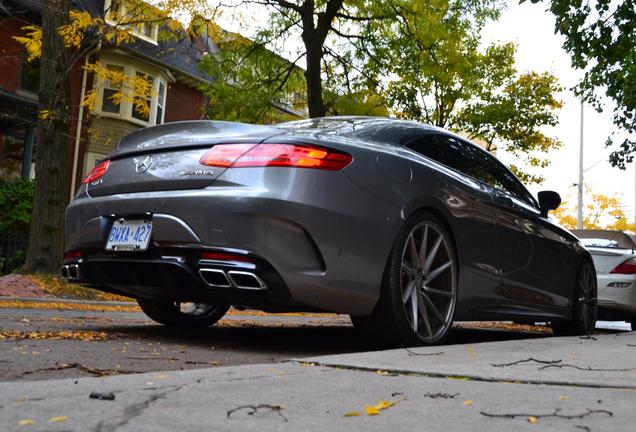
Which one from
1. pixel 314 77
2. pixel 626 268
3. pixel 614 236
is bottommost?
pixel 626 268

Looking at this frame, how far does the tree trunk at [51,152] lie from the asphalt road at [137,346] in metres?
5.71

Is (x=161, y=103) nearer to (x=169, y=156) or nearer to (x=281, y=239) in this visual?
(x=169, y=156)

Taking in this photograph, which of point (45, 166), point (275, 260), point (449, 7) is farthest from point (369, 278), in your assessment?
point (449, 7)

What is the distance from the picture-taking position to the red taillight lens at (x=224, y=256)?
3691 millimetres

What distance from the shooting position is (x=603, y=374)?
304 centimetres

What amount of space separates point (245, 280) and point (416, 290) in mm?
1118

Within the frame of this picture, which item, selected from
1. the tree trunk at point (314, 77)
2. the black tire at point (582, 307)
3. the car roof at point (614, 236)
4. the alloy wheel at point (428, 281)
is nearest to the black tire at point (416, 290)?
the alloy wheel at point (428, 281)

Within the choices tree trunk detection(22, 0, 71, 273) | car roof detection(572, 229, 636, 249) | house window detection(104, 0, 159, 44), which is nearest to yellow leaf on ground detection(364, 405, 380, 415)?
car roof detection(572, 229, 636, 249)

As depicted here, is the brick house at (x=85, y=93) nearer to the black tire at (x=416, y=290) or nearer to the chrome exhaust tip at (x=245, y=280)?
the black tire at (x=416, y=290)

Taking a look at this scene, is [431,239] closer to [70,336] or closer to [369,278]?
[369,278]

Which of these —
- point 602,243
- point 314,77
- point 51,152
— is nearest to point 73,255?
point 602,243

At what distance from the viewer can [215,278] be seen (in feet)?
12.3

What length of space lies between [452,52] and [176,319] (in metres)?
13.2

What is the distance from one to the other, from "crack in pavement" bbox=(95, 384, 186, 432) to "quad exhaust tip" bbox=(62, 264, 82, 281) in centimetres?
223
